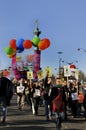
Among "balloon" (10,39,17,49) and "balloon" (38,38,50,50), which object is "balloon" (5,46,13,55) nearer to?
"balloon" (10,39,17,49)

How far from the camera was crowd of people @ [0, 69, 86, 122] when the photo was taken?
566 inches

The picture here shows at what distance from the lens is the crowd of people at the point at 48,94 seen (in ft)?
47.1

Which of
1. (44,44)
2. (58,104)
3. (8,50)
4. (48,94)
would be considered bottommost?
(58,104)

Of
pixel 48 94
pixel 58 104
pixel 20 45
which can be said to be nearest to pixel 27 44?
pixel 20 45

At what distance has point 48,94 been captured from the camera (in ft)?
58.9

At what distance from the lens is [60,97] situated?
14289mm

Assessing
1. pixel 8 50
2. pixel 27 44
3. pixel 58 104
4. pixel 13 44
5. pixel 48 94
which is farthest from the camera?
pixel 8 50

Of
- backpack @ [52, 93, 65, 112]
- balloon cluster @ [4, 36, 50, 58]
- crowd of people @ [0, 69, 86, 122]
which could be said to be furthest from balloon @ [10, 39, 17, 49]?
backpack @ [52, 93, 65, 112]

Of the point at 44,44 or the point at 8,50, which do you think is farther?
the point at 8,50

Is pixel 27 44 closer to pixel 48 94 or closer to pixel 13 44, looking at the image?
pixel 13 44

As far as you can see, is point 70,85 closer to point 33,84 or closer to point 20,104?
point 33,84

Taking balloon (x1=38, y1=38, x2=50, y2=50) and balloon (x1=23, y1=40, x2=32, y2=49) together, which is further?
balloon (x1=23, y1=40, x2=32, y2=49)

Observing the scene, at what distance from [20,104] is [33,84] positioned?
9.60 ft

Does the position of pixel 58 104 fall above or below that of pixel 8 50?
below
